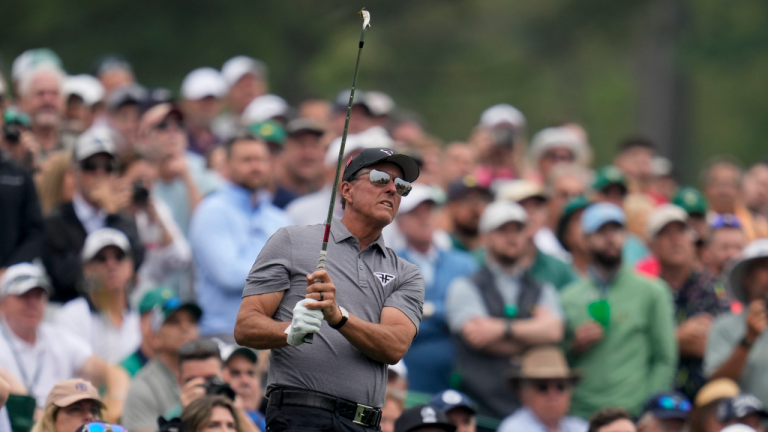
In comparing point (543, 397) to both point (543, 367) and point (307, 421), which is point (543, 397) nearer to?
point (543, 367)

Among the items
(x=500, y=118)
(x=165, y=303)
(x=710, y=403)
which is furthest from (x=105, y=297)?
(x=500, y=118)

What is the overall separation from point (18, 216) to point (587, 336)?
4.58 meters

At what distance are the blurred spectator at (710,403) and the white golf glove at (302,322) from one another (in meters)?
4.83

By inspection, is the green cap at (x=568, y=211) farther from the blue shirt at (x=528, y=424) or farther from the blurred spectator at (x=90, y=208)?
the blurred spectator at (x=90, y=208)

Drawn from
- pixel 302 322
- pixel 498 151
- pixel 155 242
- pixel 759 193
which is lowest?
pixel 302 322

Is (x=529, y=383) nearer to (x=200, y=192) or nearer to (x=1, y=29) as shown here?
(x=200, y=192)

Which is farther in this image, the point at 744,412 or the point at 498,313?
the point at 498,313

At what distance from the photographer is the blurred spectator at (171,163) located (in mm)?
11688

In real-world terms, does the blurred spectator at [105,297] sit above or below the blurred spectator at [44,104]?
below

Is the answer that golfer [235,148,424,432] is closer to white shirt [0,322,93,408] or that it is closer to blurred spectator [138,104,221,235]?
white shirt [0,322,93,408]

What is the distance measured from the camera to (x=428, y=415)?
8.39 metres

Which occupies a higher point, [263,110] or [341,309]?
[263,110]

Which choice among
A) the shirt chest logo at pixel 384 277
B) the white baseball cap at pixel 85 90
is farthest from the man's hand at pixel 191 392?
the white baseball cap at pixel 85 90

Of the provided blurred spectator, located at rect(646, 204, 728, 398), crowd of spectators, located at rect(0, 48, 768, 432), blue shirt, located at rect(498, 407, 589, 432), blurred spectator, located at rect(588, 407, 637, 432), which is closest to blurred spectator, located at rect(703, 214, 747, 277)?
crowd of spectators, located at rect(0, 48, 768, 432)
